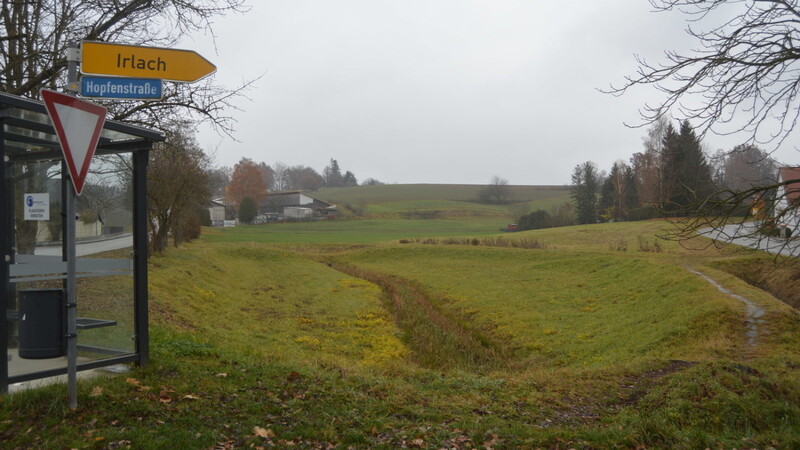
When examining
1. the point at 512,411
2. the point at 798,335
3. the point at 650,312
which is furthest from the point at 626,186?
the point at 512,411

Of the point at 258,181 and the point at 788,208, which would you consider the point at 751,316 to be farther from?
the point at 258,181

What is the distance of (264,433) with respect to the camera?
551cm

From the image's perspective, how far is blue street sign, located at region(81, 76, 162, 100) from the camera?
230 inches

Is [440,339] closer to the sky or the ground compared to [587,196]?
closer to the ground

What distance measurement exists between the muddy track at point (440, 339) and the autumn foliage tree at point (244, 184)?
197 ft

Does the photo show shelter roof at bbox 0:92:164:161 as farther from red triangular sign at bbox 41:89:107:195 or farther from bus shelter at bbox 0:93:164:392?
red triangular sign at bbox 41:89:107:195

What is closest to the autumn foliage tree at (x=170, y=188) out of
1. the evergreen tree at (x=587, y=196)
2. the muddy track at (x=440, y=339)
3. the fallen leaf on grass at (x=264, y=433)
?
the muddy track at (x=440, y=339)

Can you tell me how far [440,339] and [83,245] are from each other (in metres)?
12.2

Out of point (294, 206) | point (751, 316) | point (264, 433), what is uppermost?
point (294, 206)

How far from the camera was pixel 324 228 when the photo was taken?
3123 inches

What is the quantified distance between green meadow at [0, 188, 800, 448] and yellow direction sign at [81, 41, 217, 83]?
3442 millimetres

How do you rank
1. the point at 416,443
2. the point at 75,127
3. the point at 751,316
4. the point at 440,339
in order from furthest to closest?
the point at 440,339 < the point at 751,316 < the point at 416,443 < the point at 75,127

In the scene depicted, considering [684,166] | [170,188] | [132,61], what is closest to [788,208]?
[684,166]

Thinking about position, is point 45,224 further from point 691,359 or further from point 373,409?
point 691,359
